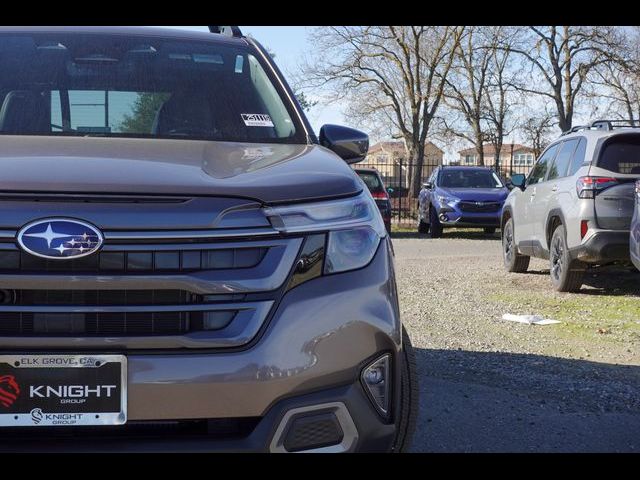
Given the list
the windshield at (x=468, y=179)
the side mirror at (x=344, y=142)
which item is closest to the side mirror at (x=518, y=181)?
the side mirror at (x=344, y=142)

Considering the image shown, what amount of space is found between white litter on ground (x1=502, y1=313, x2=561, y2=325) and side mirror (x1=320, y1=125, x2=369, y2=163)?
393 centimetres

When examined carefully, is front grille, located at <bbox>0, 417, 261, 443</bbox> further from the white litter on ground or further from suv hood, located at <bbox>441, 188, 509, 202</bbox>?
suv hood, located at <bbox>441, 188, 509, 202</bbox>

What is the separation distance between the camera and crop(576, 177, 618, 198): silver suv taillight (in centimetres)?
834

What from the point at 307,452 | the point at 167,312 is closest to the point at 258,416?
the point at 307,452

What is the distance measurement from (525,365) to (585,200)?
3468 mm

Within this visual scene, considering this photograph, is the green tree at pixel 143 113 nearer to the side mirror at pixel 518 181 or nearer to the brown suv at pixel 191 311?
the brown suv at pixel 191 311

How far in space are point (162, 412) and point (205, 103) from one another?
1875 millimetres

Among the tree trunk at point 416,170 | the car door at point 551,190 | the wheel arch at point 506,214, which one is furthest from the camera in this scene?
the tree trunk at point 416,170

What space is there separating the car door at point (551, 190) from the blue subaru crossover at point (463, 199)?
806 centimetres

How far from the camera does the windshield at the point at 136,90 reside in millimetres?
3480

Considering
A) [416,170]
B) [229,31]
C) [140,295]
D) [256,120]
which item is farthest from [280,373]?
[416,170]

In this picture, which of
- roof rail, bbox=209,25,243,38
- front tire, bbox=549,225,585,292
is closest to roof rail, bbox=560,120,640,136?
front tire, bbox=549,225,585,292
